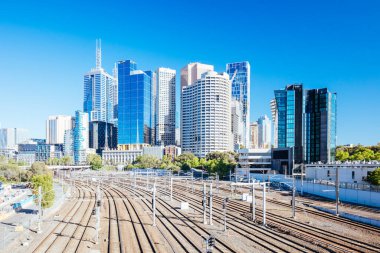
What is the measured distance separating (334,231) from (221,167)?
95012 mm

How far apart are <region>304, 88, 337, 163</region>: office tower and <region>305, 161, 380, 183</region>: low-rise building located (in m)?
33.6

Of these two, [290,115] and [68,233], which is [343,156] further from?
[68,233]

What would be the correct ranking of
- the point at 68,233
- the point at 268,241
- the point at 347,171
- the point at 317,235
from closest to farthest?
the point at 268,241, the point at 317,235, the point at 68,233, the point at 347,171

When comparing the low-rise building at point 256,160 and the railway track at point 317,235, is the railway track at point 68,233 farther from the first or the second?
the low-rise building at point 256,160

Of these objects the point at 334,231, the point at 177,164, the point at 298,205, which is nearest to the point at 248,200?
the point at 298,205

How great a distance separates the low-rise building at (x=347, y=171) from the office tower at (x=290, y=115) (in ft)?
118

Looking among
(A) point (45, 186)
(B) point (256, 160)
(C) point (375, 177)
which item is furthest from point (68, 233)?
(B) point (256, 160)

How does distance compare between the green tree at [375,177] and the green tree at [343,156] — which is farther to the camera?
the green tree at [343,156]

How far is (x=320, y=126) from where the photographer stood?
141 m

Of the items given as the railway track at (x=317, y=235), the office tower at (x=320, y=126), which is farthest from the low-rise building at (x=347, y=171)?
the railway track at (x=317, y=235)

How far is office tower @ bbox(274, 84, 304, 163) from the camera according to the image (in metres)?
144

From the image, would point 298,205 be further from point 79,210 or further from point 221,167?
point 221,167

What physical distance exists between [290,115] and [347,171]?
58.5 meters

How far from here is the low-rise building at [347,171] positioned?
83375 mm
